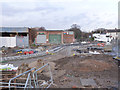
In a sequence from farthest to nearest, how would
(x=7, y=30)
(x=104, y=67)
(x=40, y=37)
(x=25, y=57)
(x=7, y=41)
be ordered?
(x=40, y=37) → (x=7, y=30) → (x=7, y=41) → (x=25, y=57) → (x=104, y=67)

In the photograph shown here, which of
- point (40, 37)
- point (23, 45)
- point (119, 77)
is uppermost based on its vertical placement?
point (40, 37)

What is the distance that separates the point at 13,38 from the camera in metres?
26.9

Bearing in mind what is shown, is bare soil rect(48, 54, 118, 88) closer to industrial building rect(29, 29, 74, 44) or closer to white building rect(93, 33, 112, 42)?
industrial building rect(29, 29, 74, 44)

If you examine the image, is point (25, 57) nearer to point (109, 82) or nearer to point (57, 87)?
point (57, 87)

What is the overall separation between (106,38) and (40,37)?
85.8 ft

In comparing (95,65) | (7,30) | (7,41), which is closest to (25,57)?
(95,65)

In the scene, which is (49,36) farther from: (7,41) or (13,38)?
(7,41)

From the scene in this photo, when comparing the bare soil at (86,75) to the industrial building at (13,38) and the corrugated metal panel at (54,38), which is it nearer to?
the industrial building at (13,38)

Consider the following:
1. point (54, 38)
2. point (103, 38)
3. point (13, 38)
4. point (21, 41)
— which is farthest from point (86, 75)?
point (103, 38)

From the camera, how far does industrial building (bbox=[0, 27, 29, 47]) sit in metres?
25.2

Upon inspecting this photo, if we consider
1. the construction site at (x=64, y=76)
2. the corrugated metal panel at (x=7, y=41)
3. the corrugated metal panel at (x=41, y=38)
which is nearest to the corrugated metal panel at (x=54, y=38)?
the corrugated metal panel at (x=41, y=38)

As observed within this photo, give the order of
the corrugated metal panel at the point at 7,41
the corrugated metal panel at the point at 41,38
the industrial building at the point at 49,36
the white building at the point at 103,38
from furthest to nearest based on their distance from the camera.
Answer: the white building at the point at 103,38, the industrial building at the point at 49,36, the corrugated metal panel at the point at 41,38, the corrugated metal panel at the point at 7,41

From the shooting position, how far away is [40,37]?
36.7 meters

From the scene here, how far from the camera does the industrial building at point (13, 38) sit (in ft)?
82.8
